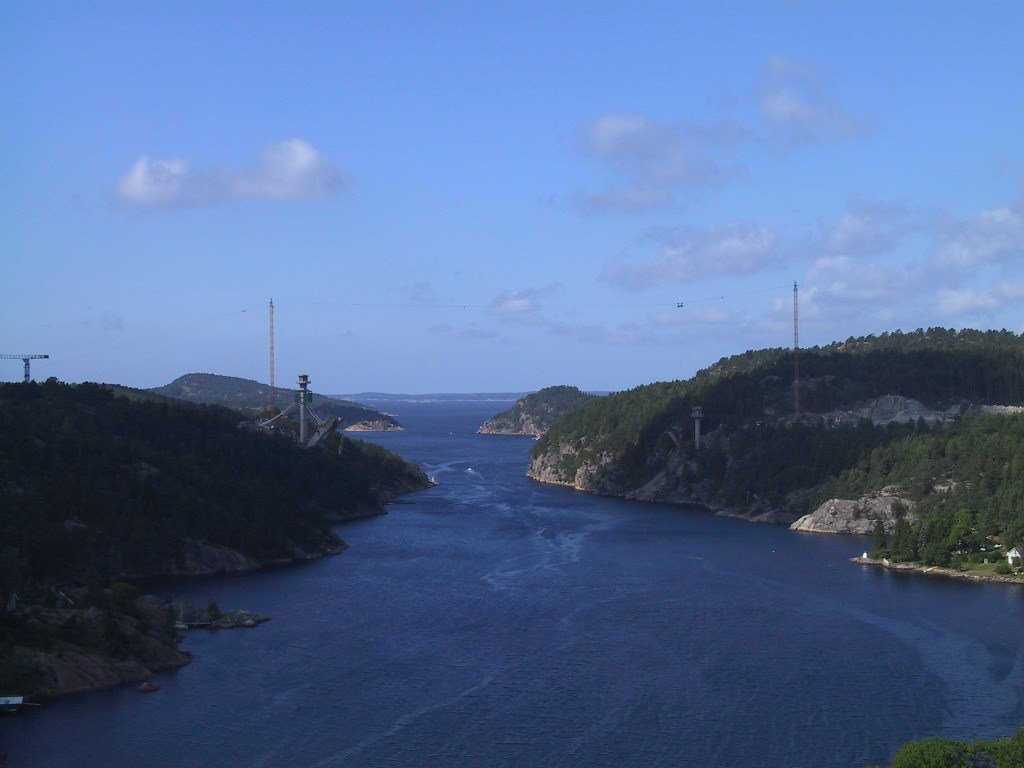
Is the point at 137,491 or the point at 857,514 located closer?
the point at 137,491

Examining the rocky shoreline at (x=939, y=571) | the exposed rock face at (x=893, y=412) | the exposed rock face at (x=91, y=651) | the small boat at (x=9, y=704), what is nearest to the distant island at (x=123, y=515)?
the exposed rock face at (x=91, y=651)

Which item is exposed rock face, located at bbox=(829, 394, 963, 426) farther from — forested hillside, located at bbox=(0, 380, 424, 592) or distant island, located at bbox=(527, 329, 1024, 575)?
forested hillside, located at bbox=(0, 380, 424, 592)

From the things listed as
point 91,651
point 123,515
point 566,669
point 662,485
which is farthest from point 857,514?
point 91,651

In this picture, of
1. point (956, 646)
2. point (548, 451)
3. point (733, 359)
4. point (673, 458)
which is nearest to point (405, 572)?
point (956, 646)

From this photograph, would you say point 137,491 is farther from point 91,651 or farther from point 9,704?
point 9,704

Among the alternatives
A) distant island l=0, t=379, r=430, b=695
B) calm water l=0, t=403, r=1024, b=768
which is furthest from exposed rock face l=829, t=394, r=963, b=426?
distant island l=0, t=379, r=430, b=695

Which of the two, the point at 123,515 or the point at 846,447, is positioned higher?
the point at 846,447

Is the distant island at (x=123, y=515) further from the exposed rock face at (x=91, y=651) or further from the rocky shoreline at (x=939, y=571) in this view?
the rocky shoreline at (x=939, y=571)
